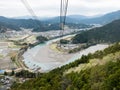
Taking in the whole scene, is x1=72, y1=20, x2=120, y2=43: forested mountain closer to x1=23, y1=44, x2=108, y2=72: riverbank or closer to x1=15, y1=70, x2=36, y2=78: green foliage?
x1=23, y1=44, x2=108, y2=72: riverbank

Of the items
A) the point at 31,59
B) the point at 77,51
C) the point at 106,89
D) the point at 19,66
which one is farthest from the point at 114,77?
the point at 77,51

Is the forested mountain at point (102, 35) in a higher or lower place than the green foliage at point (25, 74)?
lower

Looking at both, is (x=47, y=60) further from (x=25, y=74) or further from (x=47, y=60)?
(x=25, y=74)

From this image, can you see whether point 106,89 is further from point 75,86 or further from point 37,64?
point 37,64

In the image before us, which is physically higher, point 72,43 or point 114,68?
point 114,68

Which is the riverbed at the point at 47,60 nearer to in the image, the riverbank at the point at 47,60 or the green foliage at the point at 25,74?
the riverbank at the point at 47,60

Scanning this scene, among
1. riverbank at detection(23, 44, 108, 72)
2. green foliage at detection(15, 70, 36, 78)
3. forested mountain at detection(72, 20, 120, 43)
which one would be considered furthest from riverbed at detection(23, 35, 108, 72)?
forested mountain at detection(72, 20, 120, 43)

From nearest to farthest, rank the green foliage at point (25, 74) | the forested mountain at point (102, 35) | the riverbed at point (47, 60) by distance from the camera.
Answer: the green foliage at point (25, 74) < the riverbed at point (47, 60) < the forested mountain at point (102, 35)

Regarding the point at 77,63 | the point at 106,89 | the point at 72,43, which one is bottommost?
the point at 72,43

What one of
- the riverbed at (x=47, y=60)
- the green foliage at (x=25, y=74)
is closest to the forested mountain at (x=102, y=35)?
the riverbed at (x=47, y=60)
